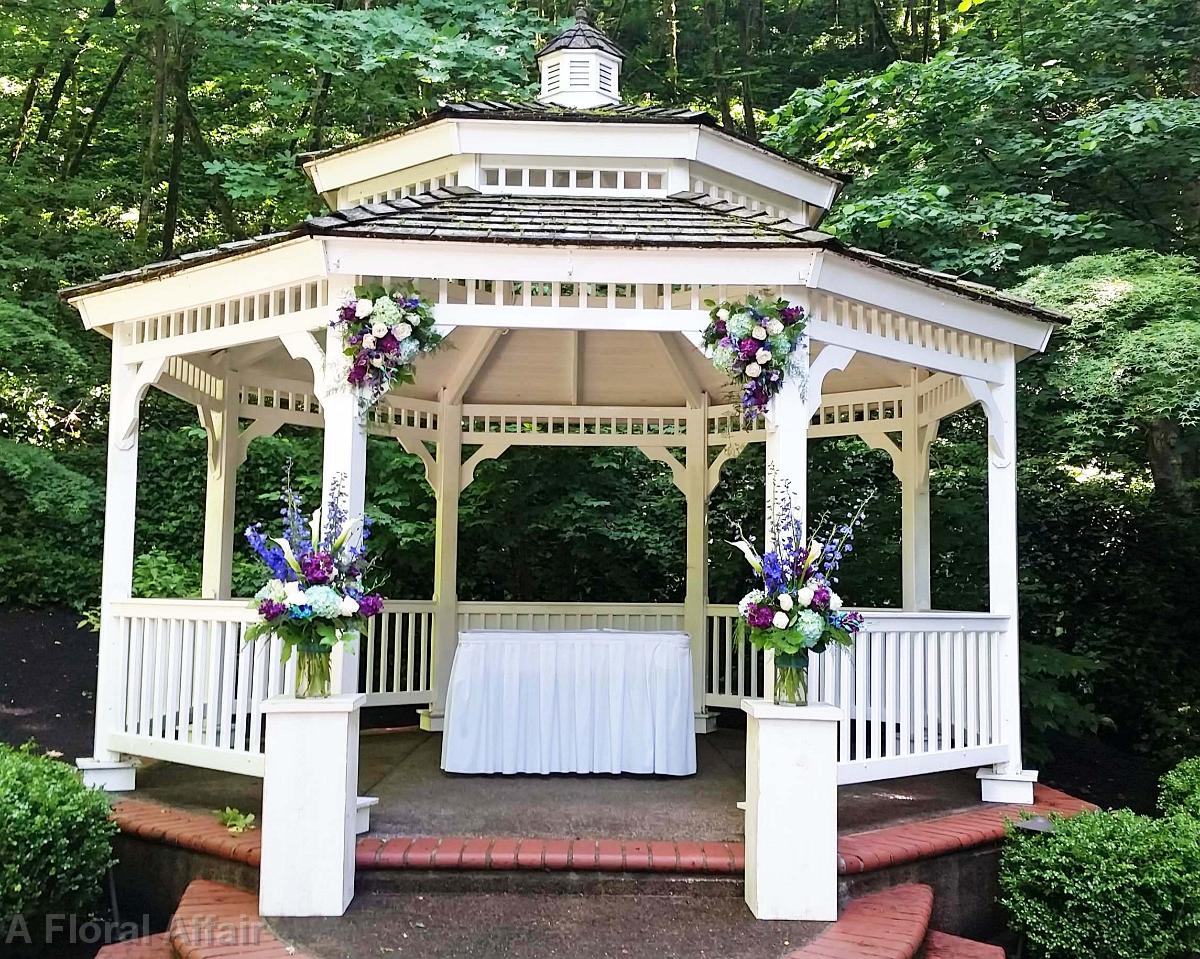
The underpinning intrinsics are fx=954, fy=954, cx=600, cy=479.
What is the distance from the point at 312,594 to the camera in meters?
4.02

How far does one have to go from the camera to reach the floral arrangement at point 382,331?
4.38 metres

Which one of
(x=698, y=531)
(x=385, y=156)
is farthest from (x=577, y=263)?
(x=698, y=531)

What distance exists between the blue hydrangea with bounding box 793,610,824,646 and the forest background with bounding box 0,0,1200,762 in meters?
3.57

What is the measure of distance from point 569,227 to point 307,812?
2971 millimetres

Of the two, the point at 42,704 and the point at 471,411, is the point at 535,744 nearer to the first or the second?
the point at 471,411

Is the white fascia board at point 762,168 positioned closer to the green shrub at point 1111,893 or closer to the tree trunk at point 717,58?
the green shrub at point 1111,893

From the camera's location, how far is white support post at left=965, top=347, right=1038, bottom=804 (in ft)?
18.0

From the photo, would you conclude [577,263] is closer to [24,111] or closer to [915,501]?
[915,501]

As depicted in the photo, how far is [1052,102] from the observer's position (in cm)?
933

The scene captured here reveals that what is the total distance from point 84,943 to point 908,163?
30.9 feet

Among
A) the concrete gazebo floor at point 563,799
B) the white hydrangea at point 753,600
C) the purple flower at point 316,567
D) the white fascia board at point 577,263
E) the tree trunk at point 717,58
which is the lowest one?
the concrete gazebo floor at point 563,799

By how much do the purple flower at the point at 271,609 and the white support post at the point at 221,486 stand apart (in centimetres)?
296

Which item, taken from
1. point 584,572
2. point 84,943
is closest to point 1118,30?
point 584,572

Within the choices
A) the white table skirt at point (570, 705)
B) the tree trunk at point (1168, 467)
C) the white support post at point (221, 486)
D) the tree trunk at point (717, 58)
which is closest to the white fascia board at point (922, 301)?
the white table skirt at point (570, 705)
